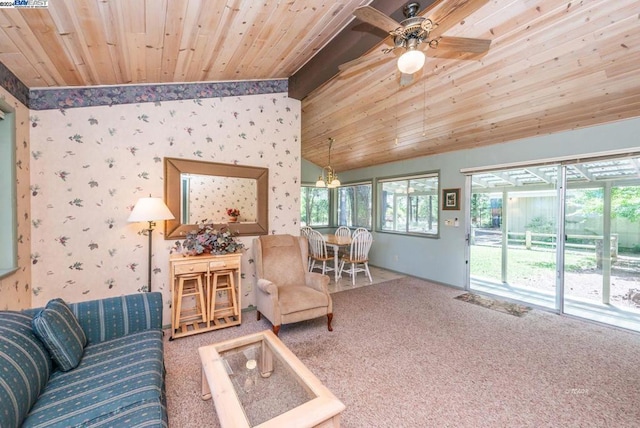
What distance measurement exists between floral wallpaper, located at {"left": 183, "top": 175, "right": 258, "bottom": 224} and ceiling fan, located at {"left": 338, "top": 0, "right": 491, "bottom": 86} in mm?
2321

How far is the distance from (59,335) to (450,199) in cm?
498

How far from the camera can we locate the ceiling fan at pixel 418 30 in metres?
1.62

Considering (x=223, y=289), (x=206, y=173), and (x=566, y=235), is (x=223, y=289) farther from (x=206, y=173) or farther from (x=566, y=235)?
(x=566, y=235)

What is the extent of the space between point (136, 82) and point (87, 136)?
74 cm

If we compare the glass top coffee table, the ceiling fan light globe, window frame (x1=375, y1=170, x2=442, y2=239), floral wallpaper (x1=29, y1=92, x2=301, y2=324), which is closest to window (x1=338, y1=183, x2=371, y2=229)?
window frame (x1=375, y1=170, x2=442, y2=239)

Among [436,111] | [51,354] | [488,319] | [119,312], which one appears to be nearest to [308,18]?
[436,111]

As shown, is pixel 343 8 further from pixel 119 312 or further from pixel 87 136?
pixel 119 312

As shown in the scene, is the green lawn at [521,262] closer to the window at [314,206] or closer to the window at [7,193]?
the window at [314,206]

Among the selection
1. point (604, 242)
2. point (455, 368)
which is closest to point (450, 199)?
point (604, 242)

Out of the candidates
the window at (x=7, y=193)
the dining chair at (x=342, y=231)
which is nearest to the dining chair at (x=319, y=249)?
the dining chair at (x=342, y=231)

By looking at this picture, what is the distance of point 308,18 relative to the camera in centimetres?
223

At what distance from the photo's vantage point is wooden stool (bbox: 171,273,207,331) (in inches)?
108

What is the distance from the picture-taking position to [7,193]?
2203 mm

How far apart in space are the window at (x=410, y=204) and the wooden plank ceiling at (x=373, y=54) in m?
1.63
